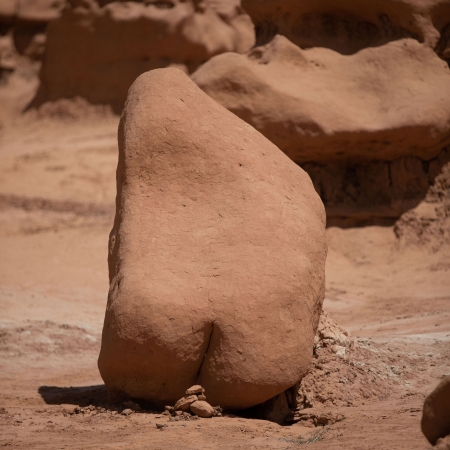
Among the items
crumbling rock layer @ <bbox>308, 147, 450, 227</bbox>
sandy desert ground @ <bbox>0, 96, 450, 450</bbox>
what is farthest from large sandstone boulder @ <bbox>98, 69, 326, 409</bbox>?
crumbling rock layer @ <bbox>308, 147, 450, 227</bbox>

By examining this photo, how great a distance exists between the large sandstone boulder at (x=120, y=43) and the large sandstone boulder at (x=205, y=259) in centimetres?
1199

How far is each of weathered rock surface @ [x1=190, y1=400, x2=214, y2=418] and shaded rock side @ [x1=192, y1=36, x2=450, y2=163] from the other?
6015 millimetres

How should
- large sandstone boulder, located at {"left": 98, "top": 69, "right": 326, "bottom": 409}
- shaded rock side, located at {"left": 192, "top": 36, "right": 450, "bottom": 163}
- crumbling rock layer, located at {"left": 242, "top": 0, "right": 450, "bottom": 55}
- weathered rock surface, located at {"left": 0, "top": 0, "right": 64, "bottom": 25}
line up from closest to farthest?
large sandstone boulder, located at {"left": 98, "top": 69, "right": 326, "bottom": 409} < shaded rock side, located at {"left": 192, "top": 36, "right": 450, "bottom": 163} < crumbling rock layer, located at {"left": 242, "top": 0, "right": 450, "bottom": 55} < weathered rock surface, located at {"left": 0, "top": 0, "right": 64, "bottom": 25}

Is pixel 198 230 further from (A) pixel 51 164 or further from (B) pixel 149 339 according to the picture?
(A) pixel 51 164

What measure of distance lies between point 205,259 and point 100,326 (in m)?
3.16

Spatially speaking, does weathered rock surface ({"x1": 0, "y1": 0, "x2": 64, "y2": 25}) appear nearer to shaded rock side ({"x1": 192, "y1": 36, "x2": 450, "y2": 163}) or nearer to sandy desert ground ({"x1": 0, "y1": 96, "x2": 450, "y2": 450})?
sandy desert ground ({"x1": 0, "y1": 96, "x2": 450, "y2": 450})

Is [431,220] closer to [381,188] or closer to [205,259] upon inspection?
[381,188]

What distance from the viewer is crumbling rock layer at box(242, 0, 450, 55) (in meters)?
10.2

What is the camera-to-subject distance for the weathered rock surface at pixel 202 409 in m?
4.20

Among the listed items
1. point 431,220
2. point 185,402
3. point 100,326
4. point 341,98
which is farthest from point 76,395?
point 431,220

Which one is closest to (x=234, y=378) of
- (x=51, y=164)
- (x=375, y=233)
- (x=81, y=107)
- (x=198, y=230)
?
(x=198, y=230)

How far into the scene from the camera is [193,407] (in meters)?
4.23

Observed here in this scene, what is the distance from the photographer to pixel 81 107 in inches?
666

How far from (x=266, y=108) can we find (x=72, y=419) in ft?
20.2
